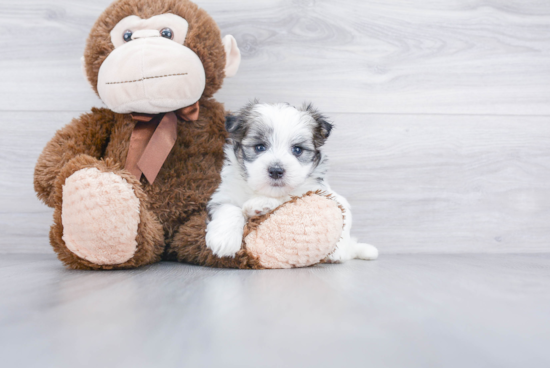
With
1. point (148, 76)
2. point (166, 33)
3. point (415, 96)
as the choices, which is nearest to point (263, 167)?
point (148, 76)

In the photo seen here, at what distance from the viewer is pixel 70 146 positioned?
1.31m

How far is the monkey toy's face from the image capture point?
122cm

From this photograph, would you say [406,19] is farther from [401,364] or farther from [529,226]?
[401,364]

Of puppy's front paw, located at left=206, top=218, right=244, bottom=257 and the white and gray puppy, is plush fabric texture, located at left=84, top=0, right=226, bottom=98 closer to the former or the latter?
the white and gray puppy

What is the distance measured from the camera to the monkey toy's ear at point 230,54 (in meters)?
1.46

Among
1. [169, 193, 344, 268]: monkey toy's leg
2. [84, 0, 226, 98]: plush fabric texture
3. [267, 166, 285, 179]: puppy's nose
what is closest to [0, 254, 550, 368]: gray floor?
[169, 193, 344, 268]: monkey toy's leg

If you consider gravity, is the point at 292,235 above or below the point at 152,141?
below

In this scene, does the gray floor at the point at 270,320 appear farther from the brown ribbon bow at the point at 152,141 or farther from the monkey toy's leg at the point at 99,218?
the brown ribbon bow at the point at 152,141

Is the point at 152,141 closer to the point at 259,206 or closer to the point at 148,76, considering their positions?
the point at 148,76

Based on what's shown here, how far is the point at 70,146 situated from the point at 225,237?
645 mm

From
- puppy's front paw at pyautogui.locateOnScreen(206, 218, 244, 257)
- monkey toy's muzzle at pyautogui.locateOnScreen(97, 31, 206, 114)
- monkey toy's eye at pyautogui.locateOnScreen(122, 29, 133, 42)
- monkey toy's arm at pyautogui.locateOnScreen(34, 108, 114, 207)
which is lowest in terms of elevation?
puppy's front paw at pyautogui.locateOnScreen(206, 218, 244, 257)

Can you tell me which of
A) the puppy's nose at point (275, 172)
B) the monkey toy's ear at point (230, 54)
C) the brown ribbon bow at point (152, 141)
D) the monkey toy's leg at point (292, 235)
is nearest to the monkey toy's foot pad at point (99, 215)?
the brown ribbon bow at point (152, 141)

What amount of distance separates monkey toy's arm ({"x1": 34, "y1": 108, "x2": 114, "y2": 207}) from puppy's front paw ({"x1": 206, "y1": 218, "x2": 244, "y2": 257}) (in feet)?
1.56

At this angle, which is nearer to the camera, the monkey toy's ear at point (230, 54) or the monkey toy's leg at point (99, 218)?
the monkey toy's leg at point (99, 218)
